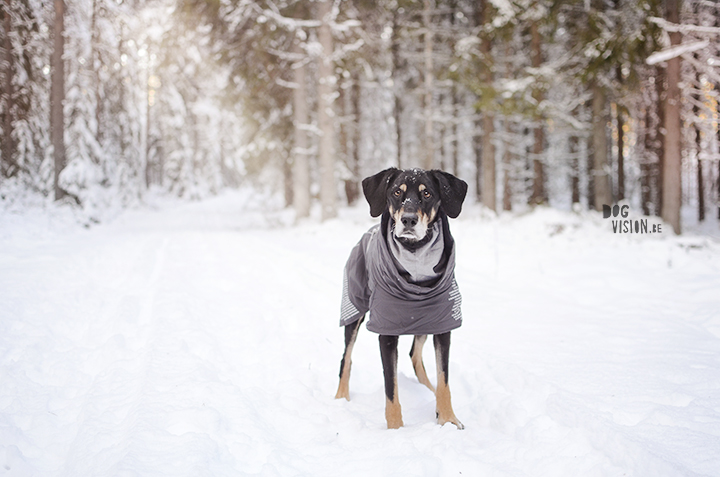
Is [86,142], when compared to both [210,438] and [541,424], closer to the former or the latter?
[210,438]

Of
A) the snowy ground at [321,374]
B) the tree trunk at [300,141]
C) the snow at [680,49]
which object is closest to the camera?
the snowy ground at [321,374]

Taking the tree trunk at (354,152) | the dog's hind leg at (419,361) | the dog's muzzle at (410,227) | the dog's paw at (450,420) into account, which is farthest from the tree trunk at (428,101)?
the dog's paw at (450,420)

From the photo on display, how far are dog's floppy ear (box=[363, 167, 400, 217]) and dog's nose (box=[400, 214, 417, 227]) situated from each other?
0.31m

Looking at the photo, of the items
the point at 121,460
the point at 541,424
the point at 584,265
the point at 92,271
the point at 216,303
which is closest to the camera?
the point at 121,460

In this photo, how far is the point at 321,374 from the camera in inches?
141

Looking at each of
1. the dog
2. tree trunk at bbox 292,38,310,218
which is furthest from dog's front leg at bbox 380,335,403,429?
tree trunk at bbox 292,38,310,218

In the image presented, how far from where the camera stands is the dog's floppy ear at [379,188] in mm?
2801

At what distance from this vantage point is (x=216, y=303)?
17.1ft

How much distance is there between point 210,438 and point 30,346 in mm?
2356

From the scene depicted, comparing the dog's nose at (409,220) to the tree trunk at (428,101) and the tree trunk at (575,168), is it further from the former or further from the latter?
the tree trunk at (575,168)

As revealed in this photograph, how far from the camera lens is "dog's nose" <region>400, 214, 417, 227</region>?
2469 mm

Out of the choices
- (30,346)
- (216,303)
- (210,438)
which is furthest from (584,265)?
(30,346)

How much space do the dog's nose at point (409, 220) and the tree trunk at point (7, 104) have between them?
7.36 m

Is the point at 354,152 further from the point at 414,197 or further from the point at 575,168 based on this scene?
the point at 414,197
